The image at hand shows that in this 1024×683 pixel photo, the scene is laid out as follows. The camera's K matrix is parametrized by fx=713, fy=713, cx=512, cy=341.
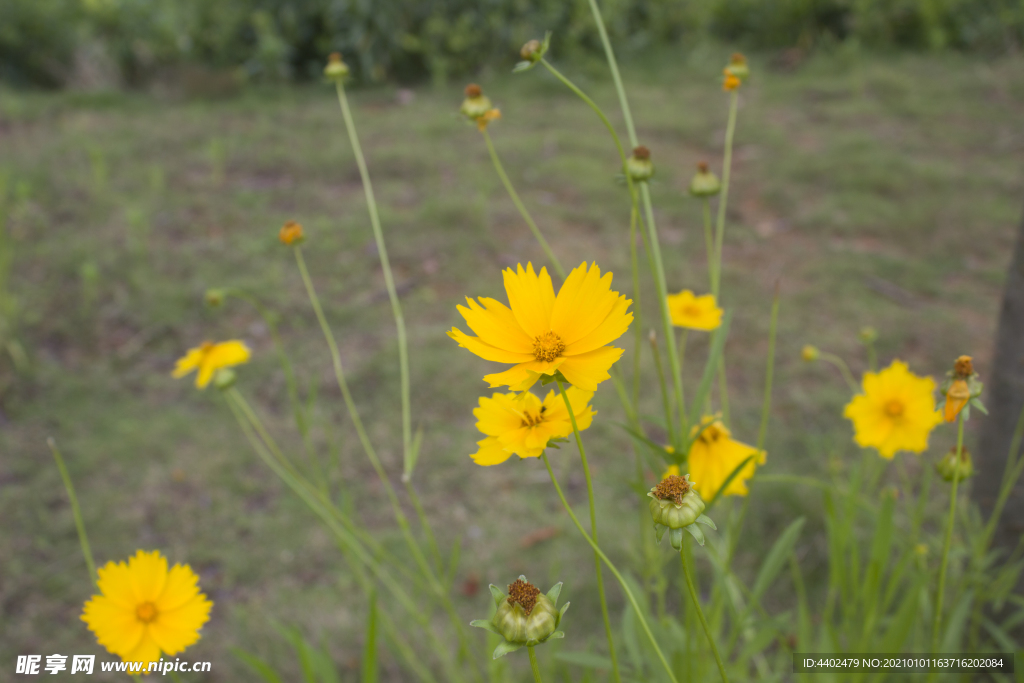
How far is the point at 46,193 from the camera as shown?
97.0 inches

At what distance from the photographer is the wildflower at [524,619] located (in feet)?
1.44

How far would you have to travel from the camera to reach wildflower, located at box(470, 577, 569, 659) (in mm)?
440

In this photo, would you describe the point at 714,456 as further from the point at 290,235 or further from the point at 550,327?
the point at 290,235

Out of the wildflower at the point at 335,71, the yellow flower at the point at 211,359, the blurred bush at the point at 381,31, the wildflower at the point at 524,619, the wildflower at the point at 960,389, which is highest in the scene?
the blurred bush at the point at 381,31

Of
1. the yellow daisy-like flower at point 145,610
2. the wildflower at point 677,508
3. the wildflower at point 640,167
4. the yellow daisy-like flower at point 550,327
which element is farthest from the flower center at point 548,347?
the yellow daisy-like flower at point 145,610

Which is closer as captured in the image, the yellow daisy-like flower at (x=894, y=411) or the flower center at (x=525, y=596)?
the flower center at (x=525, y=596)

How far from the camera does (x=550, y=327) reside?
0.51 meters

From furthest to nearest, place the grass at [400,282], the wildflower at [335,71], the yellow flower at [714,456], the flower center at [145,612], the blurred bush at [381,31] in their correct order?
the blurred bush at [381,31]
the grass at [400,282]
the wildflower at [335,71]
the yellow flower at [714,456]
the flower center at [145,612]

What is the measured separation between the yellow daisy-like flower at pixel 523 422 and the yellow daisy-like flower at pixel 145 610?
0.32 meters

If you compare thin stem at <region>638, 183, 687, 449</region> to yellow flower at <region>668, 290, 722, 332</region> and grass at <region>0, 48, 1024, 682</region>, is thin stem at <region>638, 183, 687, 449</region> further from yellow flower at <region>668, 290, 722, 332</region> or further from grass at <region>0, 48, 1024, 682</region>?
grass at <region>0, 48, 1024, 682</region>

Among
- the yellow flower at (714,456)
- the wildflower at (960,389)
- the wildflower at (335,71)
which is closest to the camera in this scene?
the wildflower at (960,389)

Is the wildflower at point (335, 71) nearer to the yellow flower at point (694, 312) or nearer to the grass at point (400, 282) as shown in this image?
the yellow flower at point (694, 312)

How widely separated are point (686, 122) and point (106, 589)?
2947 millimetres

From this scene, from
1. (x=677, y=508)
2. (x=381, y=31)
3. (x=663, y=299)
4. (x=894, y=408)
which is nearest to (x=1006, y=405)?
(x=894, y=408)
